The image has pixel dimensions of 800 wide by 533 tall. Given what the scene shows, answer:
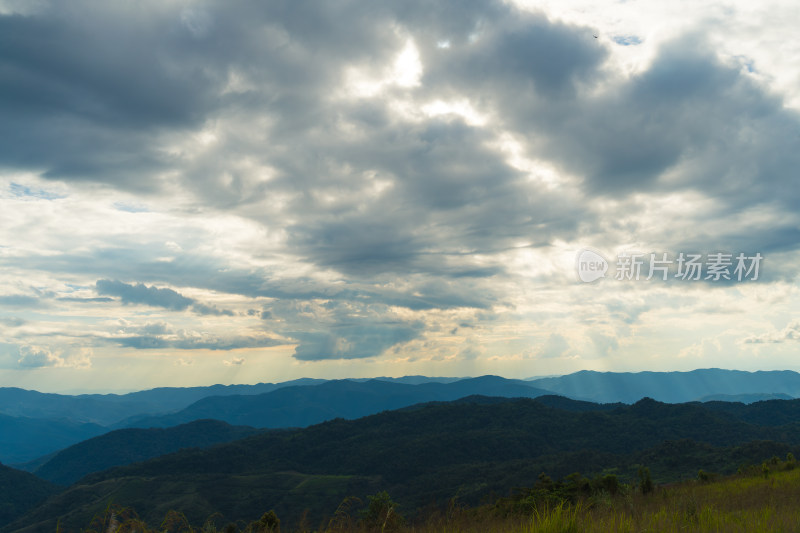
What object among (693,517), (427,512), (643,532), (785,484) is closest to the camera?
(643,532)

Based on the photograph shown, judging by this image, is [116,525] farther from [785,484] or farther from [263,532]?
Result: [785,484]

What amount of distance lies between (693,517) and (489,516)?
511 centimetres

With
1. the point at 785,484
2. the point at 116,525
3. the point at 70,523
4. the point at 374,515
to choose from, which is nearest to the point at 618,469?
the point at 785,484

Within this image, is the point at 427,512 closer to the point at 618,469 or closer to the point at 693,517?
the point at 693,517

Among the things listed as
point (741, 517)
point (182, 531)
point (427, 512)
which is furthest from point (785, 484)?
point (182, 531)

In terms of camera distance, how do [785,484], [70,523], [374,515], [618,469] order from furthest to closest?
[70,523] < [618,469] < [785,484] < [374,515]

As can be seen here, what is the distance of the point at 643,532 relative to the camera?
8133mm

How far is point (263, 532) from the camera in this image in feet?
43.2

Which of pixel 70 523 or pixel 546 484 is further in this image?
pixel 70 523

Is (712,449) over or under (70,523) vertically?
over

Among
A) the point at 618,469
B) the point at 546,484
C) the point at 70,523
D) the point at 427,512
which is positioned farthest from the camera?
the point at 70,523

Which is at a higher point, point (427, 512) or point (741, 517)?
point (741, 517)

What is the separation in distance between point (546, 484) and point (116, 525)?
133 feet

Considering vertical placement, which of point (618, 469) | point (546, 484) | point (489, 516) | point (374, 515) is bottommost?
point (618, 469)
